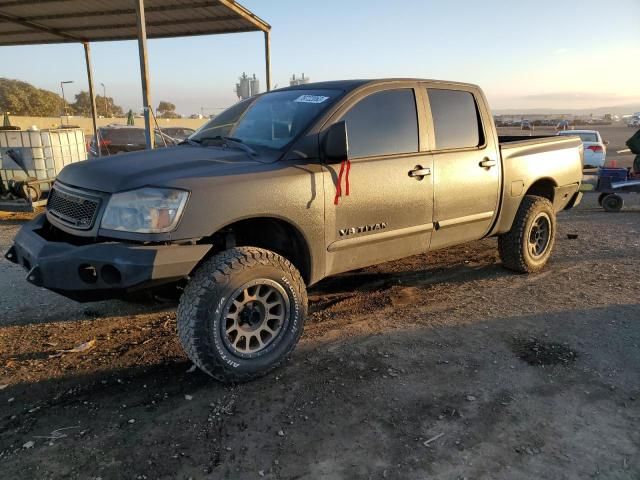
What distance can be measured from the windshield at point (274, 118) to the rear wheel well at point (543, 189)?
2.96 metres

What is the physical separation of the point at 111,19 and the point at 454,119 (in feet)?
30.2

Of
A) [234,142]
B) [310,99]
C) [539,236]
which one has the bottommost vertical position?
[539,236]

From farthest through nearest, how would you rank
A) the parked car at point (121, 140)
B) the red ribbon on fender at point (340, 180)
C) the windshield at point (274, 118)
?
1. the parked car at point (121, 140)
2. the windshield at point (274, 118)
3. the red ribbon on fender at point (340, 180)

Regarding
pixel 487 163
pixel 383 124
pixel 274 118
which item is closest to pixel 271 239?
pixel 274 118

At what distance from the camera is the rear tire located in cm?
959

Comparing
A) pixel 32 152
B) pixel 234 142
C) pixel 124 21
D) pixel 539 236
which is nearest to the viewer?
pixel 234 142

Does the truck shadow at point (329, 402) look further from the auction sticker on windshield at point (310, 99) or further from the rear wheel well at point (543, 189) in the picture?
the rear wheel well at point (543, 189)

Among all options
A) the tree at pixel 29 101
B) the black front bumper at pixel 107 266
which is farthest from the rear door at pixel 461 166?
the tree at pixel 29 101

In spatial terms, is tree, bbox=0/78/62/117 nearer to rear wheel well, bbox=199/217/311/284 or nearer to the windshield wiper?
the windshield wiper

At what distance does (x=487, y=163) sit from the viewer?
15.3ft

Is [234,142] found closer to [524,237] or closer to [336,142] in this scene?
[336,142]

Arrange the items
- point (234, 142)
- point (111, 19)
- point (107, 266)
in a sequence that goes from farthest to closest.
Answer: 1. point (111, 19)
2. point (234, 142)
3. point (107, 266)

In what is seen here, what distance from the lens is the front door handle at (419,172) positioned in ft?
13.0

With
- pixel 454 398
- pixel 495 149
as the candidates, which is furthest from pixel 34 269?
pixel 495 149
